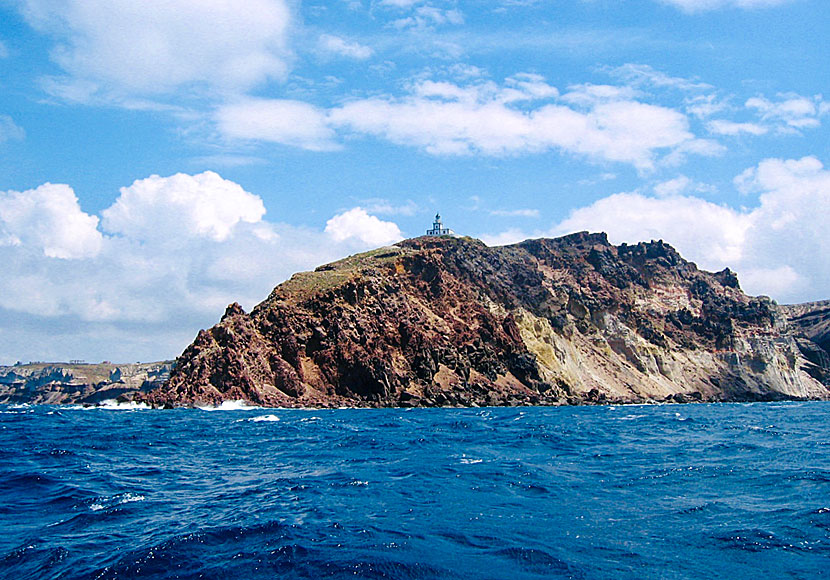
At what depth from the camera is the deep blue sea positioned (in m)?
14.6

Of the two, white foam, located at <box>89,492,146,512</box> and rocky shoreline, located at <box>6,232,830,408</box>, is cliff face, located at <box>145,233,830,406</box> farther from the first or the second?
white foam, located at <box>89,492,146,512</box>

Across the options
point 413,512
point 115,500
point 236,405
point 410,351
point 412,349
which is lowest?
point 236,405

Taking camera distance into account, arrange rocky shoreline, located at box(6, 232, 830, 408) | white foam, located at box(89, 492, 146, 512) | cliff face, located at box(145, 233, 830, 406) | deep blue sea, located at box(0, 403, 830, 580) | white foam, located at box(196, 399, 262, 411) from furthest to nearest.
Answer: cliff face, located at box(145, 233, 830, 406), rocky shoreline, located at box(6, 232, 830, 408), white foam, located at box(196, 399, 262, 411), white foam, located at box(89, 492, 146, 512), deep blue sea, located at box(0, 403, 830, 580)

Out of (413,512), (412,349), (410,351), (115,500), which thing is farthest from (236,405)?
(413,512)

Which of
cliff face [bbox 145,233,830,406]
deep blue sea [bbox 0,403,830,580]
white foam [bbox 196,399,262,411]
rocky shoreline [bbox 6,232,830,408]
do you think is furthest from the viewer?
cliff face [bbox 145,233,830,406]

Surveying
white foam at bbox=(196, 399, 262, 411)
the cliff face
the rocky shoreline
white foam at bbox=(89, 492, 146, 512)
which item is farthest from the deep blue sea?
the cliff face

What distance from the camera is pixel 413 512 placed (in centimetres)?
1980

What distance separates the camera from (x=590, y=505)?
21.3m

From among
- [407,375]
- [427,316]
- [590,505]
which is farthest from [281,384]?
[590,505]

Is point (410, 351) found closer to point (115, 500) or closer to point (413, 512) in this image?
point (115, 500)

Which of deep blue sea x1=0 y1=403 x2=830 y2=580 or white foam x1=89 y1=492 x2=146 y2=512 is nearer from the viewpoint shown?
deep blue sea x1=0 y1=403 x2=830 y2=580

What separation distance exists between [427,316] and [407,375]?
964 inches

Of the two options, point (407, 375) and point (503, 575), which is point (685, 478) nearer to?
point (503, 575)

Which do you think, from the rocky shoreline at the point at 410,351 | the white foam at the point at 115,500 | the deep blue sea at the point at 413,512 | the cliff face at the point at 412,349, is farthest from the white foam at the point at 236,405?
the white foam at the point at 115,500
